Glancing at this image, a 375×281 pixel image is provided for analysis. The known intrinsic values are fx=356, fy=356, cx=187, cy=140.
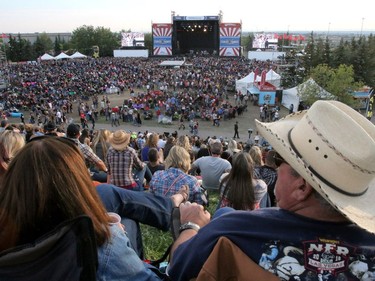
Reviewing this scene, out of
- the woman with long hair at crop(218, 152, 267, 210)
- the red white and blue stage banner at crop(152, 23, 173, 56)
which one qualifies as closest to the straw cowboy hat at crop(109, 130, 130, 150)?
the woman with long hair at crop(218, 152, 267, 210)

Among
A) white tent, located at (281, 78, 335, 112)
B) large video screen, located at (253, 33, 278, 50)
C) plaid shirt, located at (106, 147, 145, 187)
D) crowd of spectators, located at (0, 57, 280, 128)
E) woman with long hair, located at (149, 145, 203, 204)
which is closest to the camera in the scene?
woman with long hair, located at (149, 145, 203, 204)

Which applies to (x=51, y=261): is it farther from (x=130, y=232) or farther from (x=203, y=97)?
(x=203, y=97)

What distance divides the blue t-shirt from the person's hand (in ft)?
Answer: 1.27

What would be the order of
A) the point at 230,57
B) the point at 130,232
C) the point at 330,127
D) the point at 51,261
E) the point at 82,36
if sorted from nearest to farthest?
the point at 51,261
the point at 330,127
the point at 130,232
the point at 230,57
the point at 82,36

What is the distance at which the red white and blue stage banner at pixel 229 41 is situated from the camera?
46000 millimetres

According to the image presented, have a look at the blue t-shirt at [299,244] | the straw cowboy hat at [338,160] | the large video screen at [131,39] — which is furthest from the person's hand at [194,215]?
the large video screen at [131,39]

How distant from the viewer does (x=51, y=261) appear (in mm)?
1153

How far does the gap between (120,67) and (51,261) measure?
4148cm

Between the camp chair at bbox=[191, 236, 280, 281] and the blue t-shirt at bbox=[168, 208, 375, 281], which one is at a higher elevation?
the blue t-shirt at bbox=[168, 208, 375, 281]

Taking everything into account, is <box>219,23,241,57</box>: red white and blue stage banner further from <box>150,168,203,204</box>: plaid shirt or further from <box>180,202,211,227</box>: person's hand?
<box>180,202,211,227</box>: person's hand

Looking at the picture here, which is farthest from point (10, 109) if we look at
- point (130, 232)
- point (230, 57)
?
point (230, 57)

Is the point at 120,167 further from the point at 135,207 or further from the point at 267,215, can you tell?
the point at 267,215

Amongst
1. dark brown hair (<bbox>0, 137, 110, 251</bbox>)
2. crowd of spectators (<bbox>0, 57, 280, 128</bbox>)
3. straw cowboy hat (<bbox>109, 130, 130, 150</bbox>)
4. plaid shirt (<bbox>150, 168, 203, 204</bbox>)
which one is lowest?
crowd of spectators (<bbox>0, 57, 280, 128</bbox>)

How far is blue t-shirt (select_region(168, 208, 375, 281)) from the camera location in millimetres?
1224
